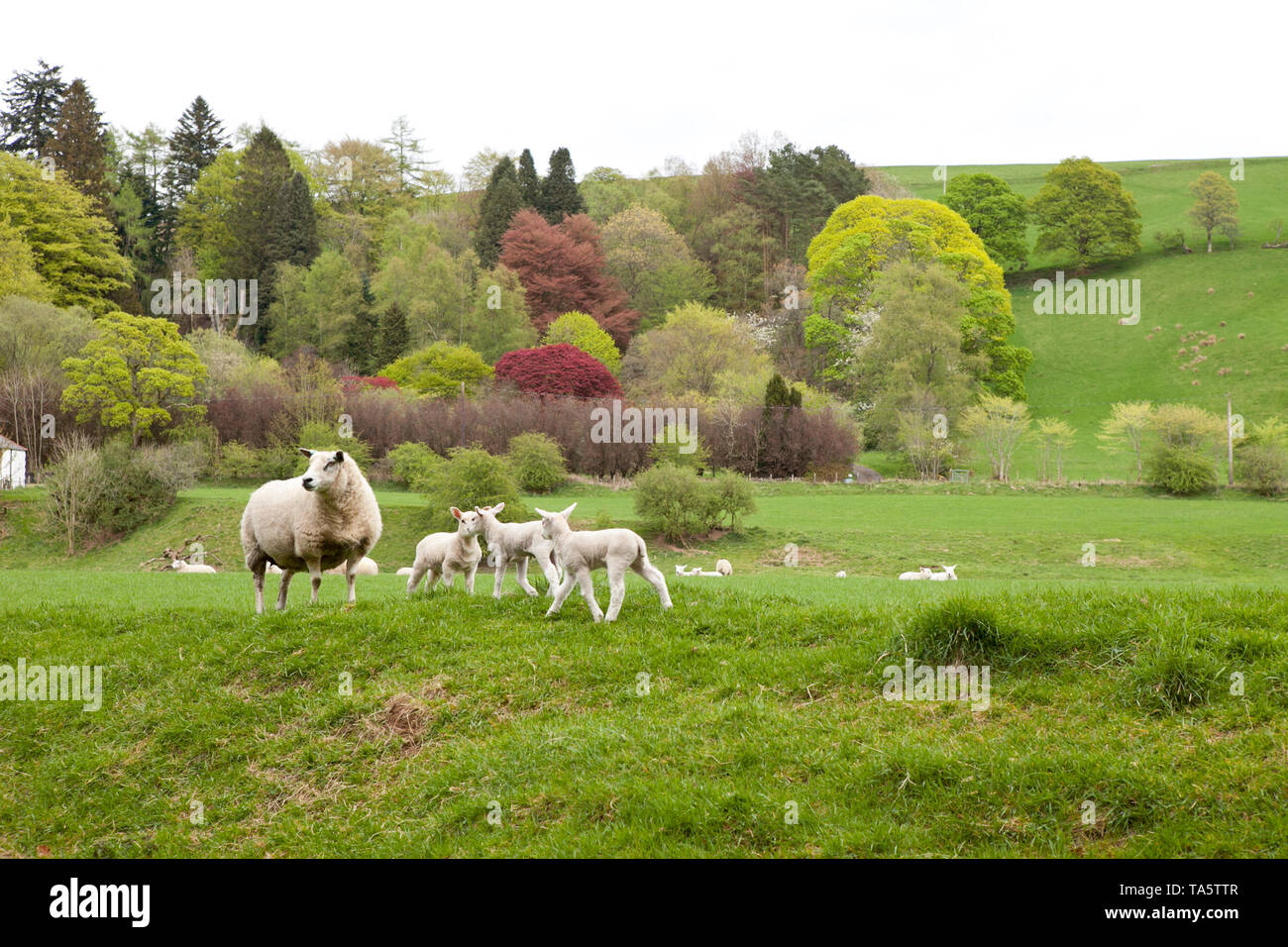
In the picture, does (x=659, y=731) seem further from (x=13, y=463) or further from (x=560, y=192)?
(x=560, y=192)

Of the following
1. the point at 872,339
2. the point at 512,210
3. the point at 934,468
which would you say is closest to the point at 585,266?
the point at 512,210

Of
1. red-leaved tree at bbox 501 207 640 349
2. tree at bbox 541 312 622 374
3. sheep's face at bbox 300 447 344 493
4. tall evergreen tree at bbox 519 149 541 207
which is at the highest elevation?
tall evergreen tree at bbox 519 149 541 207

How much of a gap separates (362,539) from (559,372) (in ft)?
156

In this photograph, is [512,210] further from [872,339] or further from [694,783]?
[694,783]

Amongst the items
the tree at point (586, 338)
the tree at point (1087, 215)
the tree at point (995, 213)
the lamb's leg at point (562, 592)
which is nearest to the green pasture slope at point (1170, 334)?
the tree at point (1087, 215)

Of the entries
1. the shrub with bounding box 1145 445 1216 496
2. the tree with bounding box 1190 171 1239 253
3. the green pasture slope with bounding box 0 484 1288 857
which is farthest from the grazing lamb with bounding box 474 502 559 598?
the tree with bounding box 1190 171 1239 253

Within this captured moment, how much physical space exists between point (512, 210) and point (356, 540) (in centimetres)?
7475

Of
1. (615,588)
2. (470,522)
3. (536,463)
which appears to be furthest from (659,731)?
(536,463)

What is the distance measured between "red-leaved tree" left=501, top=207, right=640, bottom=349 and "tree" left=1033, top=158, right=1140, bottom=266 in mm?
40544

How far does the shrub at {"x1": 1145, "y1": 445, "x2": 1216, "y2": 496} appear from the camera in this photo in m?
39.3

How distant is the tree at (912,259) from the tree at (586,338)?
51.8 feet

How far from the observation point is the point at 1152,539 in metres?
29.6

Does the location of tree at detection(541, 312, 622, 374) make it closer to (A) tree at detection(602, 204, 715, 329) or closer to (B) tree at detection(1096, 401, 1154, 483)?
(A) tree at detection(602, 204, 715, 329)

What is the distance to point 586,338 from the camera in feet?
216
